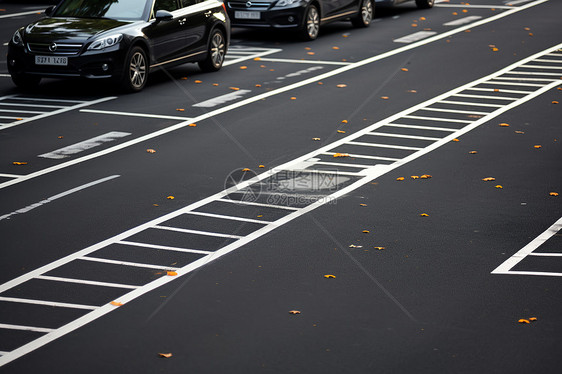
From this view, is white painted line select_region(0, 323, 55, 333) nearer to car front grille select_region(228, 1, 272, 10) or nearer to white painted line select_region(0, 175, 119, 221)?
white painted line select_region(0, 175, 119, 221)

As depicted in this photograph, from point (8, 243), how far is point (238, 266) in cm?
220

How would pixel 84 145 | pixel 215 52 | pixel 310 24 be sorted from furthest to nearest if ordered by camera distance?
1. pixel 310 24
2. pixel 215 52
3. pixel 84 145

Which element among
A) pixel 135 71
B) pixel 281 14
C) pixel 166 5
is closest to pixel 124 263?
pixel 135 71

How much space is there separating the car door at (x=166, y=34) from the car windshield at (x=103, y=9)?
30 cm

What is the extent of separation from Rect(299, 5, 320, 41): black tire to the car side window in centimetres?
450

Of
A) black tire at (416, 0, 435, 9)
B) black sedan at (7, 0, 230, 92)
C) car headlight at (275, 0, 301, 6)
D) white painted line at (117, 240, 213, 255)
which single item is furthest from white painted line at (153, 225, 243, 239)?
black tire at (416, 0, 435, 9)

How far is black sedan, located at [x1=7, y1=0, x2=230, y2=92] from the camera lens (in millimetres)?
15266

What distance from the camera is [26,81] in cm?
1586

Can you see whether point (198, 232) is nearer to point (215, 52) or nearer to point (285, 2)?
point (215, 52)

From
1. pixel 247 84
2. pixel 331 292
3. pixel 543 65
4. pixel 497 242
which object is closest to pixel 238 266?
pixel 331 292

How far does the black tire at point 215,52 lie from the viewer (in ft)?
58.5

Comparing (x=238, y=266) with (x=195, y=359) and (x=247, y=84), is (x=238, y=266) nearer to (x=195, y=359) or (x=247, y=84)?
(x=195, y=359)

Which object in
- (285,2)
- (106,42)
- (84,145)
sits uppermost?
(285,2)

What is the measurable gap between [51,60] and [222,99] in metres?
2.77
